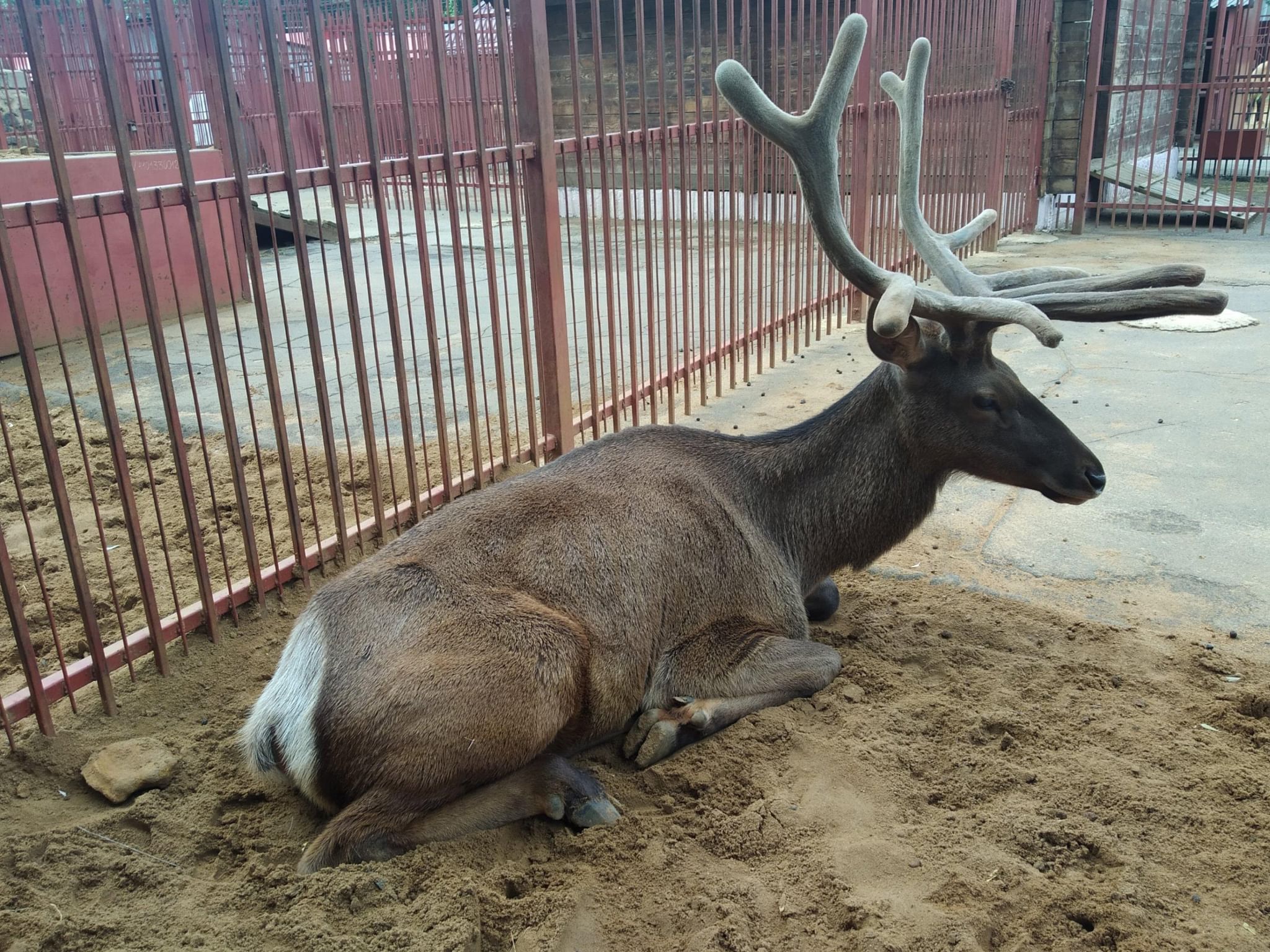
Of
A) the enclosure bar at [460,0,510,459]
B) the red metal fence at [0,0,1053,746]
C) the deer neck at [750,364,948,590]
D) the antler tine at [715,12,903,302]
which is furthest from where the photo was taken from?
→ the enclosure bar at [460,0,510,459]

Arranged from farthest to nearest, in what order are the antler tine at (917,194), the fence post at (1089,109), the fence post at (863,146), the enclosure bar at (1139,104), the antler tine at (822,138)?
1. the enclosure bar at (1139,104)
2. the fence post at (1089,109)
3. the fence post at (863,146)
4. the antler tine at (917,194)
5. the antler tine at (822,138)

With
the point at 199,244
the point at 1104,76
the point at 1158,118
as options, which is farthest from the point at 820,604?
the point at 1158,118

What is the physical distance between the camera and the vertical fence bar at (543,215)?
477cm

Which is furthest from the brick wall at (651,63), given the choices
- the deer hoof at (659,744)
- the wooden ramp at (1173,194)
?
the deer hoof at (659,744)

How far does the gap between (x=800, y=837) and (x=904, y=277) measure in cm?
183

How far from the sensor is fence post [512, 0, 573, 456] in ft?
15.7

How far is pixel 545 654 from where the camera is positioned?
2.94 meters

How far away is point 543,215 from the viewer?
4.99 meters

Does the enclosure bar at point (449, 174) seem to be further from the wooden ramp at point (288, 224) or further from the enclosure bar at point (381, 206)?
the wooden ramp at point (288, 224)

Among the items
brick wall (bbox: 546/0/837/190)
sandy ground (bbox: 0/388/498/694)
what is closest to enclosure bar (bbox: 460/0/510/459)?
sandy ground (bbox: 0/388/498/694)

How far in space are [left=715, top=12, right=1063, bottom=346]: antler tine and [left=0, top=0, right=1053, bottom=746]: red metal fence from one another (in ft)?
4.44

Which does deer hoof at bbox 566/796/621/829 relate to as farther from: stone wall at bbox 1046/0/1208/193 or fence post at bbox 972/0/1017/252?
stone wall at bbox 1046/0/1208/193

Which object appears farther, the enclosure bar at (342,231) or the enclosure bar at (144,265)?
the enclosure bar at (342,231)

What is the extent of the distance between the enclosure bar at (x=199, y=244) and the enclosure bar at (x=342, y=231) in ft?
1.16
